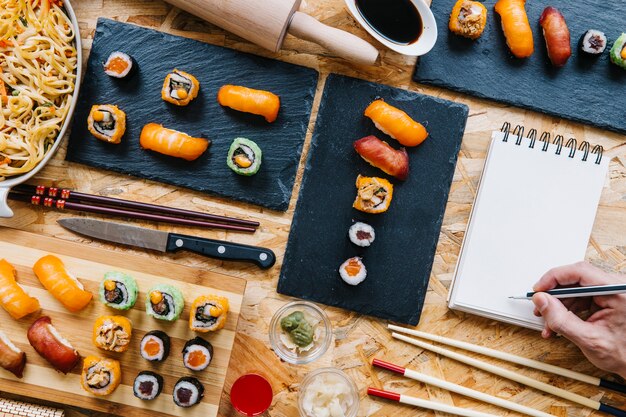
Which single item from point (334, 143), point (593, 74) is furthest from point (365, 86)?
point (593, 74)

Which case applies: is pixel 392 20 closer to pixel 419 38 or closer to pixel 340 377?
pixel 419 38

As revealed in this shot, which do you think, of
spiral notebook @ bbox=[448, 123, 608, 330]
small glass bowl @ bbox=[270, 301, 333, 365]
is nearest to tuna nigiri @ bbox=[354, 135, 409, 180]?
spiral notebook @ bbox=[448, 123, 608, 330]

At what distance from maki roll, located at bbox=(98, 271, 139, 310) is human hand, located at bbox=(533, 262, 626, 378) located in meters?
1.69

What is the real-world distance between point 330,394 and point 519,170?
4.19ft

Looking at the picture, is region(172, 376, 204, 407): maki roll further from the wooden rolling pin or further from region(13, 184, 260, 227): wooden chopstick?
the wooden rolling pin

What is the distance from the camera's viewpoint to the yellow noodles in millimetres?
2467

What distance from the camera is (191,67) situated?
8.74ft

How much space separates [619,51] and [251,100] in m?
1.63

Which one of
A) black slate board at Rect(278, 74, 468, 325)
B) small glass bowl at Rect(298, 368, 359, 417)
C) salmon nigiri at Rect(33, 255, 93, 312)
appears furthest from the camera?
black slate board at Rect(278, 74, 468, 325)

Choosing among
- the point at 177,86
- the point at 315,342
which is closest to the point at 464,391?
the point at 315,342

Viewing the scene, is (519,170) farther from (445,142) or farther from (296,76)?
(296,76)

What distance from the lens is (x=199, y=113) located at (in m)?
2.66

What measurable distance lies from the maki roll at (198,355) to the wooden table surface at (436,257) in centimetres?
21

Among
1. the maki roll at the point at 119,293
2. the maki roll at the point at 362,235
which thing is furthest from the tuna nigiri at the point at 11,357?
the maki roll at the point at 362,235
